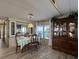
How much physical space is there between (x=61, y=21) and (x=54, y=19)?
1.88 ft

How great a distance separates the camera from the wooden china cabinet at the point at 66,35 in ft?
15.2

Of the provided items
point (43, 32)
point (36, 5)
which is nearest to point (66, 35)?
point (36, 5)

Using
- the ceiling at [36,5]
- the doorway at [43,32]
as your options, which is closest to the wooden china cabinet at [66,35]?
the ceiling at [36,5]

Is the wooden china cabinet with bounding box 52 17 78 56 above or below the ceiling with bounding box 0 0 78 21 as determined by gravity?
below

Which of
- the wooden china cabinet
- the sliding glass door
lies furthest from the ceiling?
the sliding glass door

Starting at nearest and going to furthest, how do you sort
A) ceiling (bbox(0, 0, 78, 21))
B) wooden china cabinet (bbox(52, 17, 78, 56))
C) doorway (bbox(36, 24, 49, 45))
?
ceiling (bbox(0, 0, 78, 21)) < wooden china cabinet (bbox(52, 17, 78, 56)) < doorway (bbox(36, 24, 49, 45))

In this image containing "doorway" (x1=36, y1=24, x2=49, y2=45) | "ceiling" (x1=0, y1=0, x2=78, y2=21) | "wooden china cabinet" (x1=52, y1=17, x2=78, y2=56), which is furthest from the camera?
"doorway" (x1=36, y1=24, x2=49, y2=45)

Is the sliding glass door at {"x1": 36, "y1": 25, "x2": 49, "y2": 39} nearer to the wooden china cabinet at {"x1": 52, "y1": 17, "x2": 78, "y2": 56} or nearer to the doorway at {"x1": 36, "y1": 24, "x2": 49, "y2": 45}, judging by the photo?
the doorway at {"x1": 36, "y1": 24, "x2": 49, "y2": 45}

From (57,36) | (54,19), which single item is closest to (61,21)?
(54,19)

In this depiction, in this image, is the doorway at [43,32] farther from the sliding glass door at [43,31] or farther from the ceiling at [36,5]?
the ceiling at [36,5]

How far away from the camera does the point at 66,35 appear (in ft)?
16.7

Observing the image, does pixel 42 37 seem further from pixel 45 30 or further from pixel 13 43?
pixel 13 43

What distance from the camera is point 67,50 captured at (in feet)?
16.5

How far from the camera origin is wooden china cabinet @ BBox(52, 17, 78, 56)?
4.64 metres
